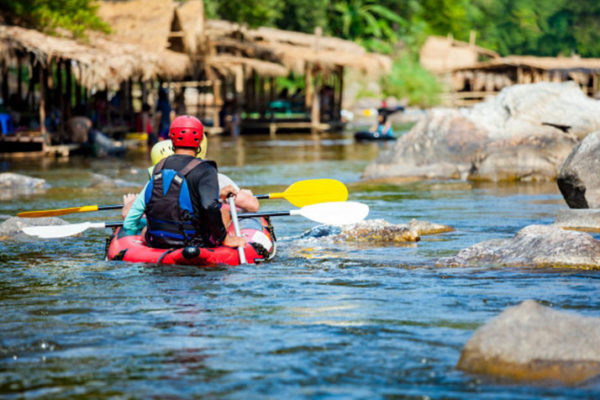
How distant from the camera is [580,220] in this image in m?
9.43

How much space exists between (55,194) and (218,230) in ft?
23.5

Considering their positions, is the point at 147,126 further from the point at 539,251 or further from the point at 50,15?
the point at 539,251

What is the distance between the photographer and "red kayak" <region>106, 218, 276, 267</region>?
706cm

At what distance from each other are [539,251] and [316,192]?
2169mm

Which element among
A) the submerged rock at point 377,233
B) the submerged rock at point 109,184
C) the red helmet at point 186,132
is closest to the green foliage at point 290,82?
the submerged rock at point 109,184

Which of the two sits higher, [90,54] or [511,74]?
[90,54]

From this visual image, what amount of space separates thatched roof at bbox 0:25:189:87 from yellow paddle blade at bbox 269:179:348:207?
11007mm

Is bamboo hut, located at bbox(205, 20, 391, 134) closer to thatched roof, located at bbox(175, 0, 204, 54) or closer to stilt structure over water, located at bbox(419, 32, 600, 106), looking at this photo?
thatched roof, located at bbox(175, 0, 204, 54)

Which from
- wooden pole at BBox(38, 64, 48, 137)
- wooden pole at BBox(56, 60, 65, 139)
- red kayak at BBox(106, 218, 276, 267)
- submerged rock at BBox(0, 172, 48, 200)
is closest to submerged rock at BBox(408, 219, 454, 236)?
red kayak at BBox(106, 218, 276, 267)

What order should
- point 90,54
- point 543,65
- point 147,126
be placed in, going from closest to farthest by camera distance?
1. point 90,54
2. point 147,126
3. point 543,65

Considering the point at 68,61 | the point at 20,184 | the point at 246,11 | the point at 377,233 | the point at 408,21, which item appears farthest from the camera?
the point at 408,21

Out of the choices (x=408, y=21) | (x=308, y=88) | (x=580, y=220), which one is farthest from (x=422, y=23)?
(x=580, y=220)

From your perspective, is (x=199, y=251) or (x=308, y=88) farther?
(x=308, y=88)

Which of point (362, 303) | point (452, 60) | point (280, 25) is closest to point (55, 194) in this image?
point (362, 303)
